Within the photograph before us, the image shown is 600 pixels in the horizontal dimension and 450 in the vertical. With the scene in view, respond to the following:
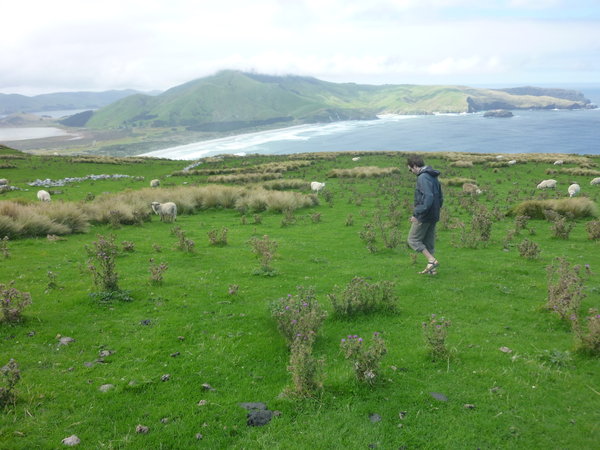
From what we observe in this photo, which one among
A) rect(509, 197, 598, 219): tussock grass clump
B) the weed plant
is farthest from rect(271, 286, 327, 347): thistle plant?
rect(509, 197, 598, 219): tussock grass clump

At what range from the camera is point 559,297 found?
26.9ft

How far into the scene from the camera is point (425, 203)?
35.6ft

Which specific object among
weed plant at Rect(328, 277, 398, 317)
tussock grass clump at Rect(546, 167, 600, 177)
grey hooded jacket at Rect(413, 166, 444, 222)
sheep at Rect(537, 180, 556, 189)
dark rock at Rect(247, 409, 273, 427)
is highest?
grey hooded jacket at Rect(413, 166, 444, 222)

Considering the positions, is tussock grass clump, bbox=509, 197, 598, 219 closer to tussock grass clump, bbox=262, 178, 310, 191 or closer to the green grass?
the green grass

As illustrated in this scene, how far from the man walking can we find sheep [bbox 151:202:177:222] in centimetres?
1523

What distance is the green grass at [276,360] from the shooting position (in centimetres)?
500

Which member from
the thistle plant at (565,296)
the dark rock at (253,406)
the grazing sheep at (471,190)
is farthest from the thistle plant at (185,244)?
the grazing sheep at (471,190)

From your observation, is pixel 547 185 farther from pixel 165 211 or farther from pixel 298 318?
→ pixel 298 318

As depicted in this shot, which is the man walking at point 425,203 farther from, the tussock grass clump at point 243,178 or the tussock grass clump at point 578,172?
the tussock grass clump at point 578,172

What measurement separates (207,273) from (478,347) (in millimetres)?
8191

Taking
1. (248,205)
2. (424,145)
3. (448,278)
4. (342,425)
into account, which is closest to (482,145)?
(424,145)

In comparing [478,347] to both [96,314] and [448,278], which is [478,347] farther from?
[96,314]

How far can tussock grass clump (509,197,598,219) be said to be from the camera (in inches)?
803

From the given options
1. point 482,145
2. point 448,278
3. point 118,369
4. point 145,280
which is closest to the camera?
point 118,369
